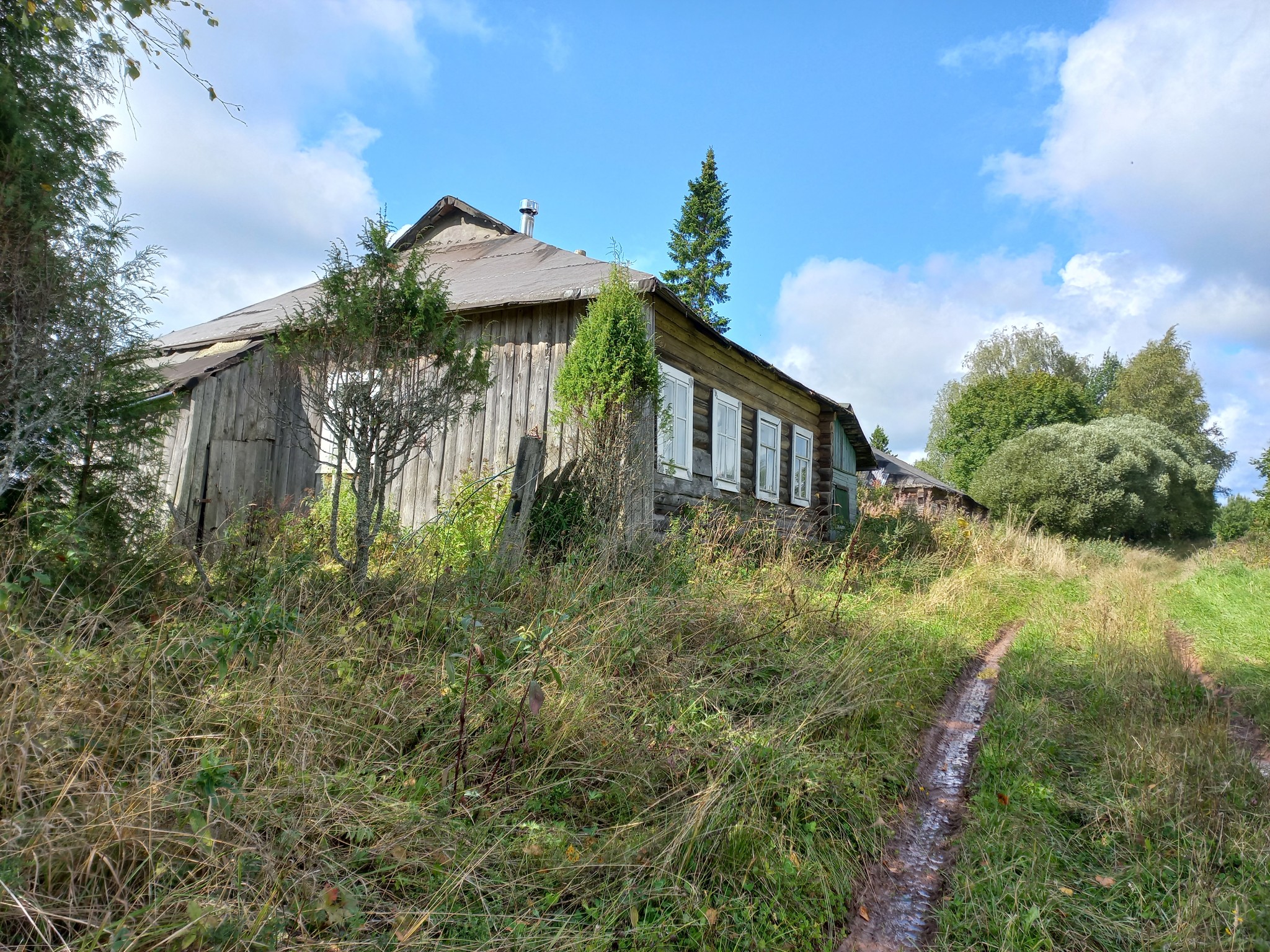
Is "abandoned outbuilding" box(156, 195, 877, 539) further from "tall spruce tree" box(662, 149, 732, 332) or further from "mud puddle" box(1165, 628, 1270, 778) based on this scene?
"tall spruce tree" box(662, 149, 732, 332)

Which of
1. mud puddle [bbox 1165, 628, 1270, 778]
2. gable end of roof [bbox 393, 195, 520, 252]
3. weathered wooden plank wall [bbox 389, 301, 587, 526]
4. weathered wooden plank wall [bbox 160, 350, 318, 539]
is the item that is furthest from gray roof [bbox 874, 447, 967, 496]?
weathered wooden plank wall [bbox 160, 350, 318, 539]

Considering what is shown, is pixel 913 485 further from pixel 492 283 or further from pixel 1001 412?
pixel 492 283

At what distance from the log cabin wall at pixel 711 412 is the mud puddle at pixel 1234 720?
375 centimetres

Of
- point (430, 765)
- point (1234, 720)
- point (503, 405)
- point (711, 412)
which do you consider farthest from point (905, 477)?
point (430, 765)

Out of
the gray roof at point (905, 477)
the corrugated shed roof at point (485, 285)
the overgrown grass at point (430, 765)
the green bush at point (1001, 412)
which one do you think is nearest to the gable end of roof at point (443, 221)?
the corrugated shed roof at point (485, 285)

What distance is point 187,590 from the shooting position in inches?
160

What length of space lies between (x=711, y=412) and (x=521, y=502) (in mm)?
5618

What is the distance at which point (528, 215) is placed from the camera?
14.2 metres

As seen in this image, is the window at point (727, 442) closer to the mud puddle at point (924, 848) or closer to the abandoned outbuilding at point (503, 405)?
the abandoned outbuilding at point (503, 405)

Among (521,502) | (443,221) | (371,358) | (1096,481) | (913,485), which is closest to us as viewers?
(371,358)

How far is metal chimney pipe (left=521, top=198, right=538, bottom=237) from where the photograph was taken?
14.2 m

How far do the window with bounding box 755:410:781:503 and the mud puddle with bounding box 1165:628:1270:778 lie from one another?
20.9 feet

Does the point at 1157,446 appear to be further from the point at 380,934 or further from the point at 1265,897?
the point at 380,934

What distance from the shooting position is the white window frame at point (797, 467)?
45.9ft
